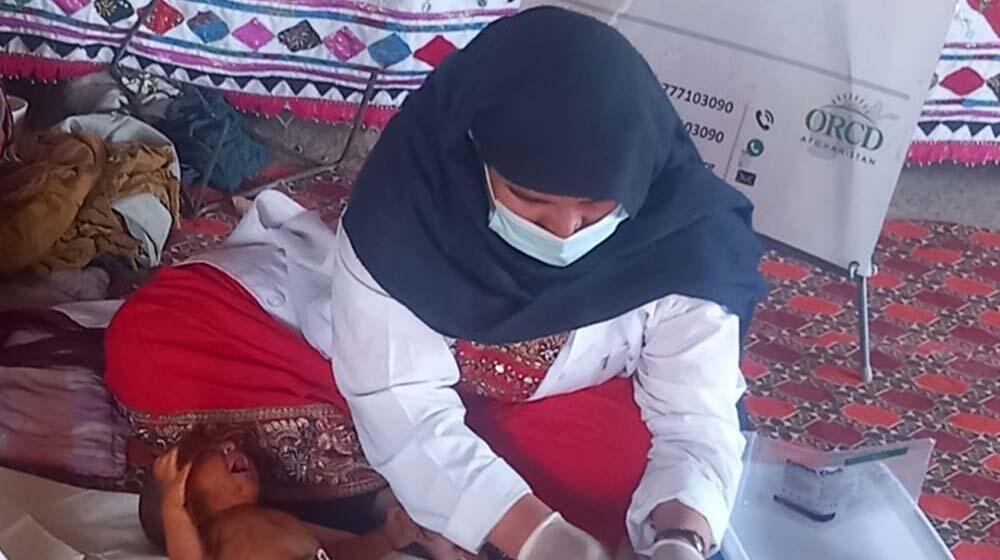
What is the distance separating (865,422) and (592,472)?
0.74m

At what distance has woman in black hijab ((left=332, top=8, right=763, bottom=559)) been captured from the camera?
1.10 m

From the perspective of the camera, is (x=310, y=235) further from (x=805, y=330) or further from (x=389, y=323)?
(x=805, y=330)

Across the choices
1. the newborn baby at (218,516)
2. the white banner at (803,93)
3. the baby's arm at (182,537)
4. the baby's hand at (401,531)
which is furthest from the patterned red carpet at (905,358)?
the baby's arm at (182,537)

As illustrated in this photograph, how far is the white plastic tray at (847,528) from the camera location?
4.75 feet

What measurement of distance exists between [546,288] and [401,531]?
0.34m

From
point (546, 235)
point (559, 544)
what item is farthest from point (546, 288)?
point (559, 544)

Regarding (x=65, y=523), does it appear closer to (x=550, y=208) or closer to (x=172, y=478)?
(x=172, y=478)

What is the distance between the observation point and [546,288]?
4.12ft

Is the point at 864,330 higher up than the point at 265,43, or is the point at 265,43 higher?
the point at 265,43

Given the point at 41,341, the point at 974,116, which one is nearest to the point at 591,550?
the point at 41,341

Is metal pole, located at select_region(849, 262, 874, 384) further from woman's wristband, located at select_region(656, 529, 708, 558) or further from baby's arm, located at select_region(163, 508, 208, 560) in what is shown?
baby's arm, located at select_region(163, 508, 208, 560)

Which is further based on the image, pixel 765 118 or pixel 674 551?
pixel 765 118

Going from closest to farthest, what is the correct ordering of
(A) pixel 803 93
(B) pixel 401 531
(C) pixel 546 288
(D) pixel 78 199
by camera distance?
(C) pixel 546 288
(B) pixel 401 531
(A) pixel 803 93
(D) pixel 78 199

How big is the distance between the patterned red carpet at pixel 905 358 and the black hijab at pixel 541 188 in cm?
67
